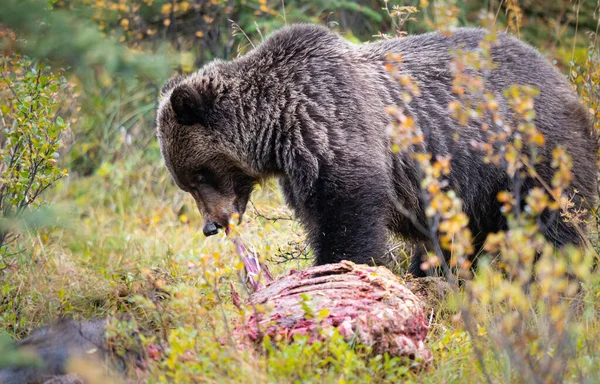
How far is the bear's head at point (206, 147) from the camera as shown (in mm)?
5320

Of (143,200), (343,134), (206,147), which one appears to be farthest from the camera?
(143,200)

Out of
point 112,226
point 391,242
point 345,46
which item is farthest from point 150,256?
point 345,46

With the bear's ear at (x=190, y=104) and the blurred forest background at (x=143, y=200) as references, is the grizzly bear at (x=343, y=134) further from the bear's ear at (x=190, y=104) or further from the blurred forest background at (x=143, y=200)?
the blurred forest background at (x=143, y=200)

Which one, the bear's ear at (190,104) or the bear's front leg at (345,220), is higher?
the bear's ear at (190,104)

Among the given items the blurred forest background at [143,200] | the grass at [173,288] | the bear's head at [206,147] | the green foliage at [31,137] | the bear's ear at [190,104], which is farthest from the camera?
the bear's head at [206,147]

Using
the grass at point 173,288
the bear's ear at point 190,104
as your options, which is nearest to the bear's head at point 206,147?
the bear's ear at point 190,104

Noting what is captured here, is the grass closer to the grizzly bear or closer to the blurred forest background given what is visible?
the blurred forest background

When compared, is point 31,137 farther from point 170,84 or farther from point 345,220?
point 345,220

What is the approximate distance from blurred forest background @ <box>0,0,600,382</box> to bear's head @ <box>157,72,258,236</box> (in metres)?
0.31

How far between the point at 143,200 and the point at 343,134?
13.1 feet

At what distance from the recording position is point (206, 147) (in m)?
5.41

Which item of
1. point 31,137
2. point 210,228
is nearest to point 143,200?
point 210,228

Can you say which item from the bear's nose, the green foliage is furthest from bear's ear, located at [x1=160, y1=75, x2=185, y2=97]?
the bear's nose

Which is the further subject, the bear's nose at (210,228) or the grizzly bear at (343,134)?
the bear's nose at (210,228)
